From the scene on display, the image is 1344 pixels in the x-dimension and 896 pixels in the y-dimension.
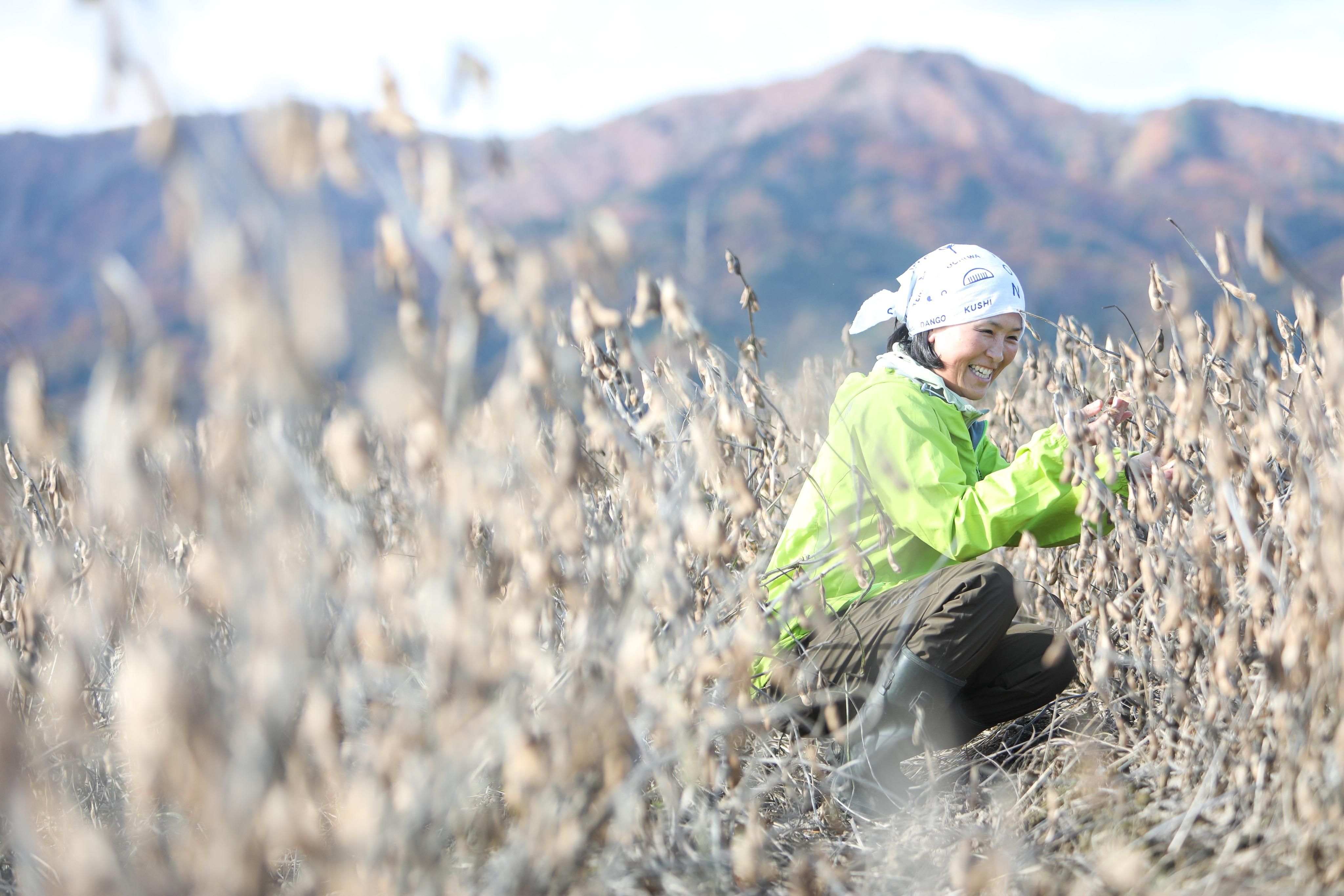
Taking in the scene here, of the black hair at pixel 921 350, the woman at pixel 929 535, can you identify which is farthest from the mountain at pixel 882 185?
the woman at pixel 929 535

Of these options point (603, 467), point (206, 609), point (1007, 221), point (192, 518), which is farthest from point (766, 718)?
point (1007, 221)

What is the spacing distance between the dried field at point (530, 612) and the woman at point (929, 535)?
0.12m

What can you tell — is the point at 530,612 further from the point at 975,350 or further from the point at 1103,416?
the point at 975,350

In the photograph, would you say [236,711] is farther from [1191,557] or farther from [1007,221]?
[1007,221]

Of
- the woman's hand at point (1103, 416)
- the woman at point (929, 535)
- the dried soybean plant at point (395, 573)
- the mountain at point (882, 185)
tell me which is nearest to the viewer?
the dried soybean plant at point (395, 573)

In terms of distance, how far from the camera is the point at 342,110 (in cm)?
103

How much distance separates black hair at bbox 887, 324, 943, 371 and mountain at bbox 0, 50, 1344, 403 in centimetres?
2531

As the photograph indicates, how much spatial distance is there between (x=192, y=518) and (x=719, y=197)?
2181 inches

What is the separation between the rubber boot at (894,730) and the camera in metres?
1.99

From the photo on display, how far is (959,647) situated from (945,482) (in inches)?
14.0

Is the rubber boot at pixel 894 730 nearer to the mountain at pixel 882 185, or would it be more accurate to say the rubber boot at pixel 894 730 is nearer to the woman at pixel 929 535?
the woman at pixel 929 535

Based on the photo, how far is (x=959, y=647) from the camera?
201cm

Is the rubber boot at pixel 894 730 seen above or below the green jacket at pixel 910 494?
below

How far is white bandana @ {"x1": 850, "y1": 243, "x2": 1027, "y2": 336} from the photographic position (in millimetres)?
2176
